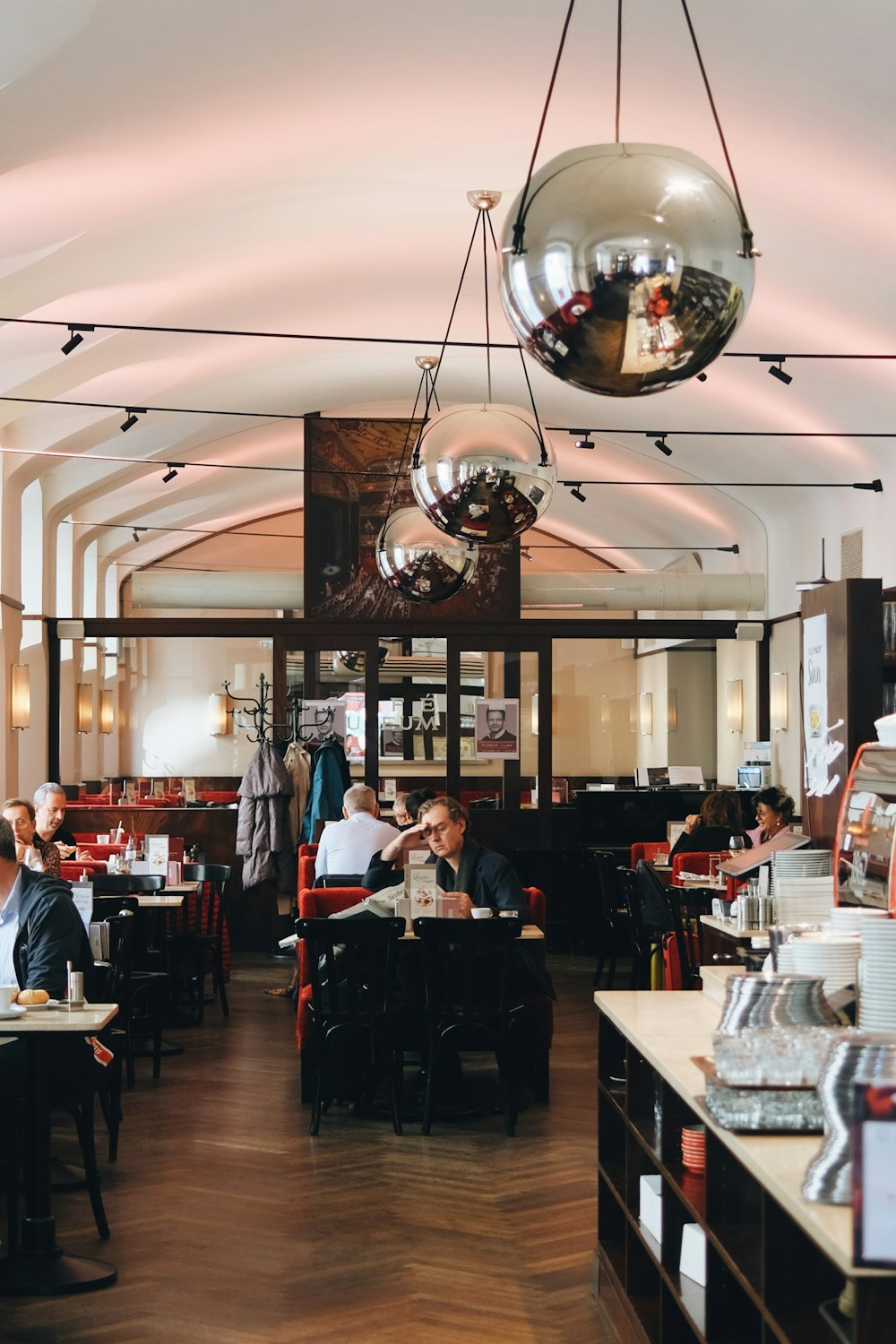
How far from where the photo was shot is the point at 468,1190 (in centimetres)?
577

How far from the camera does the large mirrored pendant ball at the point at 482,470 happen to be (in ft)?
14.8

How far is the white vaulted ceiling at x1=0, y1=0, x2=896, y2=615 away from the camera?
633cm

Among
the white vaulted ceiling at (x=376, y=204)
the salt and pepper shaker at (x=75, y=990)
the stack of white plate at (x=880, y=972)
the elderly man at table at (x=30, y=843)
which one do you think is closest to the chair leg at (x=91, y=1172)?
the salt and pepper shaker at (x=75, y=990)

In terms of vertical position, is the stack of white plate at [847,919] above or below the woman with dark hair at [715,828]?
above

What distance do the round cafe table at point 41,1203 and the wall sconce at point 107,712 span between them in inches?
536

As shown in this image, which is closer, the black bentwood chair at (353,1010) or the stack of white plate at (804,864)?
the stack of white plate at (804,864)

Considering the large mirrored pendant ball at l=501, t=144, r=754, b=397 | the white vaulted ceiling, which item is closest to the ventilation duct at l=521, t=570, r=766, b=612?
the white vaulted ceiling

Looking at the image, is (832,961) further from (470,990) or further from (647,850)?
(647,850)

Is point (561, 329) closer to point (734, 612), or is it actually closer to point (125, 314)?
point (125, 314)

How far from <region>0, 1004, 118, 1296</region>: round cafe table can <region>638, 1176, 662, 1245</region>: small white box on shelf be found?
1.79m

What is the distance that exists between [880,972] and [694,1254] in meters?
0.88

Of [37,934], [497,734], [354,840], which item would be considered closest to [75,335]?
[354,840]

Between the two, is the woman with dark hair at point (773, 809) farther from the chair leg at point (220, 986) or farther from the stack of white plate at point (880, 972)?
the stack of white plate at point (880, 972)

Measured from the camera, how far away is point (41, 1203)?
15.9ft
